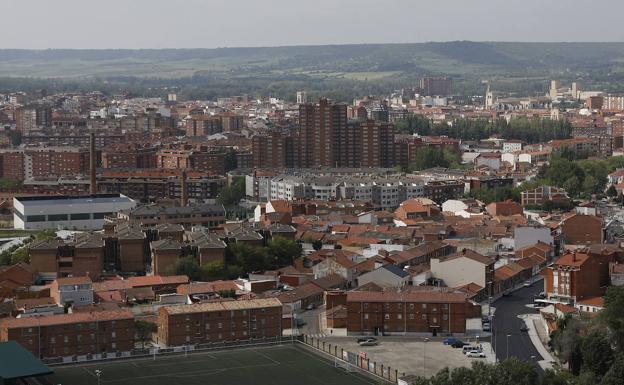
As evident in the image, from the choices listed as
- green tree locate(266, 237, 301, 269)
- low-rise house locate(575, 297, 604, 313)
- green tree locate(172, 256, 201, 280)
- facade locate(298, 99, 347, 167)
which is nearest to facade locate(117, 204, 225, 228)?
green tree locate(266, 237, 301, 269)

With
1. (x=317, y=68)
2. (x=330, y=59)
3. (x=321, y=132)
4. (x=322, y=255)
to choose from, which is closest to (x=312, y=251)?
(x=322, y=255)

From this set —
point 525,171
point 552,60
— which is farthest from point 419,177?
point 552,60

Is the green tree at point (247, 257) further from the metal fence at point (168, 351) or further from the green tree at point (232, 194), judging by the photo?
the green tree at point (232, 194)

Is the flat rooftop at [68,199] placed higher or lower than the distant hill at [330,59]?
lower

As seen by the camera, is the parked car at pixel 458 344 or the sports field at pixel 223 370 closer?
the sports field at pixel 223 370

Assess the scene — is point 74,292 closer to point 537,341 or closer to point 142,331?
point 142,331

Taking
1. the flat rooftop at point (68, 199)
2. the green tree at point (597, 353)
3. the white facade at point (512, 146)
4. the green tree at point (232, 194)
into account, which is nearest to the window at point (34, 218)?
the flat rooftop at point (68, 199)

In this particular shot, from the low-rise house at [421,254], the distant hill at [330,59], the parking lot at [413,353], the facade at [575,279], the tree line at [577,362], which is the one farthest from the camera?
the distant hill at [330,59]

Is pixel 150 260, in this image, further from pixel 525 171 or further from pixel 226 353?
pixel 525 171
